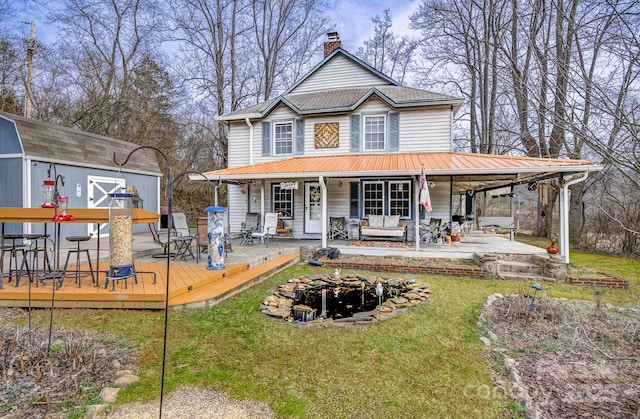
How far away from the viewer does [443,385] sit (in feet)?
9.46

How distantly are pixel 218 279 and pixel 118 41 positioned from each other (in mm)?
18101

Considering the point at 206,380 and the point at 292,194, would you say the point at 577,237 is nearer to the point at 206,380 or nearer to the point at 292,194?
the point at 292,194

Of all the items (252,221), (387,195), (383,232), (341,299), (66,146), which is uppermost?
(66,146)

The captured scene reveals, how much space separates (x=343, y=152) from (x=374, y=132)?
1.30 m

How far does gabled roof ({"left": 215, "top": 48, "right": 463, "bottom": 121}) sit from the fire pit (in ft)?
21.0

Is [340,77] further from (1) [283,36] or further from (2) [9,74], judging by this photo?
(2) [9,74]

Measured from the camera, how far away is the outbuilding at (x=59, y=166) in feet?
29.1

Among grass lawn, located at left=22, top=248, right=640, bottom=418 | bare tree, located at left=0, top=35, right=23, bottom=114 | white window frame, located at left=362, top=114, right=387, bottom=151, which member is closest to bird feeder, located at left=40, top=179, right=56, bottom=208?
grass lawn, located at left=22, top=248, right=640, bottom=418

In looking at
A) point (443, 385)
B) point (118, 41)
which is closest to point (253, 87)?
point (118, 41)

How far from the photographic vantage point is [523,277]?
727 centimetres

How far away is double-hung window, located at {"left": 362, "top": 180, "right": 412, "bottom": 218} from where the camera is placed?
1084cm

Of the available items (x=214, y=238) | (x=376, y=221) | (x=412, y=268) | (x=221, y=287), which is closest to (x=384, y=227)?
(x=376, y=221)

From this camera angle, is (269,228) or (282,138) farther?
(282,138)

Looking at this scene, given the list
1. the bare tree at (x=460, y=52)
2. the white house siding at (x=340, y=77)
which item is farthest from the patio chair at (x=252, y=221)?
the bare tree at (x=460, y=52)
